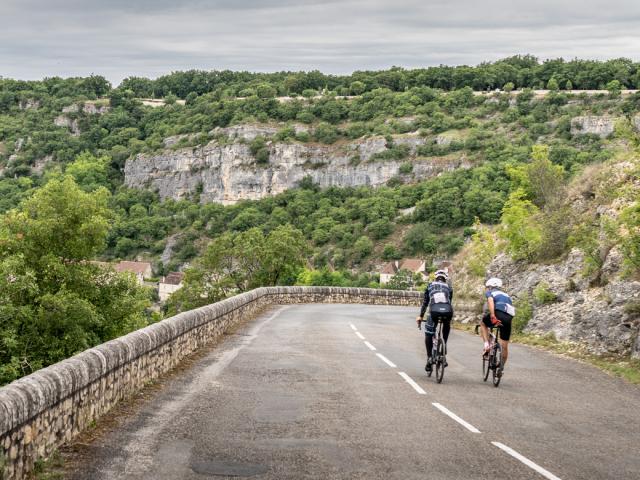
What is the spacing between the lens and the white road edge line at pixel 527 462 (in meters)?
7.11

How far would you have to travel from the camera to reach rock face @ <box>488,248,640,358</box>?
701 inches

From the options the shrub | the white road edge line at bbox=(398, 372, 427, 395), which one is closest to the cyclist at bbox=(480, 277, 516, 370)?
Answer: the white road edge line at bbox=(398, 372, 427, 395)

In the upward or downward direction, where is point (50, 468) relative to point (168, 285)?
upward

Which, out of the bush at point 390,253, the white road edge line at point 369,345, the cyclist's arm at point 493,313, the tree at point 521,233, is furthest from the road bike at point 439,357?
the bush at point 390,253

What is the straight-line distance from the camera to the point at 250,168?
189375 mm

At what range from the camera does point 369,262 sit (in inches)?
5340

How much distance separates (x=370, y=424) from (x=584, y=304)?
13494 mm

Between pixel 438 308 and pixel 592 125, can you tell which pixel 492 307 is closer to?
pixel 438 308

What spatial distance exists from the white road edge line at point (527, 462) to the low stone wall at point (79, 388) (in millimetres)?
4259

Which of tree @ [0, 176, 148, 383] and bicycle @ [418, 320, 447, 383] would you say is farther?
tree @ [0, 176, 148, 383]

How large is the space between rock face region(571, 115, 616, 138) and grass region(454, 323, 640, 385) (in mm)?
136072

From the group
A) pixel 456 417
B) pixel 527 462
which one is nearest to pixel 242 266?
pixel 456 417

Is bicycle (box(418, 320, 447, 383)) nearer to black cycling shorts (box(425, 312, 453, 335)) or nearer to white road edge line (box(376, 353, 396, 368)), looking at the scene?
black cycling shorts (box(425, 312, 453, 335))

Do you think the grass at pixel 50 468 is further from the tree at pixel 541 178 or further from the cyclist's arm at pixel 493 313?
the tree at pixel 541 178
